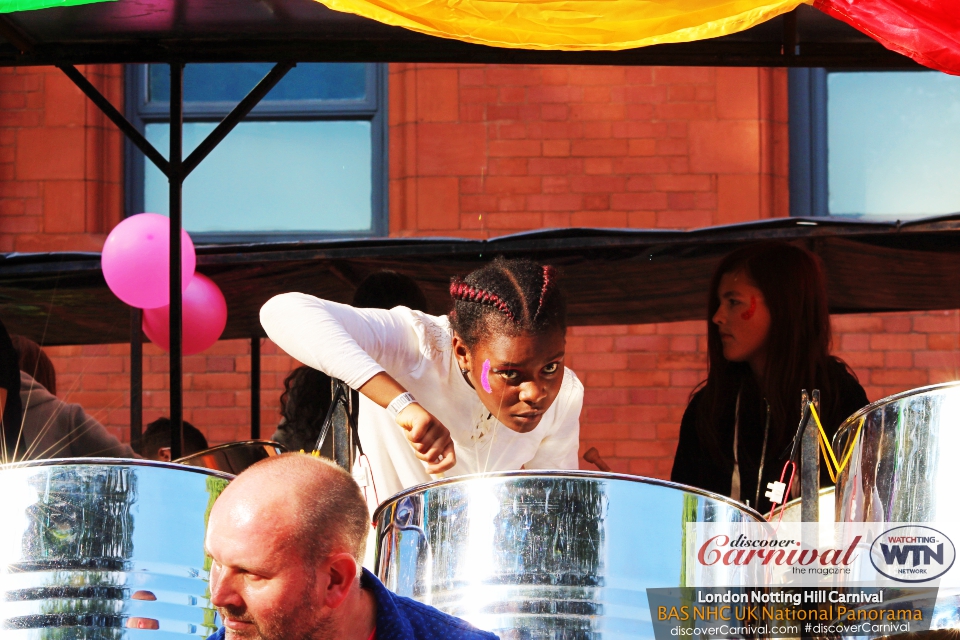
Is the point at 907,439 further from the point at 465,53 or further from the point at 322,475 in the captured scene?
the point at 465,53

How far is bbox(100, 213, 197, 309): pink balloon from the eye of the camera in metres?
2.81

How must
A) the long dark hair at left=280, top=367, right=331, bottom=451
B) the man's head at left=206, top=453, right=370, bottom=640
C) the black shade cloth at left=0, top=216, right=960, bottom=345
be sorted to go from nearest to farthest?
the man's head at left=206, top=453, right=370, bottom=640, the black shade cloth at left=0, top=216, right=960, bottom=345, the long dark hair at left=280, top=367, right=331, bottom=451

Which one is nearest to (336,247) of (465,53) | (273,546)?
(465,53)

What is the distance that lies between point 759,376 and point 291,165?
2.50 metres

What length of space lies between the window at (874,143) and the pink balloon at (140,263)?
247 centimetres

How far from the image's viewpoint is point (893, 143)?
176 inches

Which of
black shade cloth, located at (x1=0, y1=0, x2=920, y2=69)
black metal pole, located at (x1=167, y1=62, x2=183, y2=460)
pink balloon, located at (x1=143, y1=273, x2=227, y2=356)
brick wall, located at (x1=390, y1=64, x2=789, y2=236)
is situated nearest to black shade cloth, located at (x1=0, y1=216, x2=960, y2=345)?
pink balloon, located at (x1=143, y1=273, x2=227, y2=356)

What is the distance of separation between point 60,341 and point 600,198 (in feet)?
6.27

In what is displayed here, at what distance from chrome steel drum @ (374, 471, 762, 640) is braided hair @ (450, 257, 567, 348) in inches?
29.0

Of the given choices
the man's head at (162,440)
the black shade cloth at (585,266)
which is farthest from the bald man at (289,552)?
the man's head at (162,440)

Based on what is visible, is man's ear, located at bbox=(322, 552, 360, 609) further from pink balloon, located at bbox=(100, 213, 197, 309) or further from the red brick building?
the red brick building

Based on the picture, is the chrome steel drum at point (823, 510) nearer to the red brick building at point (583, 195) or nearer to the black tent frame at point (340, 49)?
the black tent frame at point (340, 49)

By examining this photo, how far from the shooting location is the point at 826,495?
210 centimetres

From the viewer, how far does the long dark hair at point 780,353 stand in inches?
100
